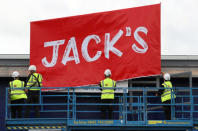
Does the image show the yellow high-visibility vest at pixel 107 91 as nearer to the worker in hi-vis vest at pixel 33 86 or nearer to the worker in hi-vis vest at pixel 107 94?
the worker in hi-vis vest at pixel 107 94

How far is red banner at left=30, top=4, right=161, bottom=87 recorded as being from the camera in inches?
725

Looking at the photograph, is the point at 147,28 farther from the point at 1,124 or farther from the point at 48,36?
the point at 1,124

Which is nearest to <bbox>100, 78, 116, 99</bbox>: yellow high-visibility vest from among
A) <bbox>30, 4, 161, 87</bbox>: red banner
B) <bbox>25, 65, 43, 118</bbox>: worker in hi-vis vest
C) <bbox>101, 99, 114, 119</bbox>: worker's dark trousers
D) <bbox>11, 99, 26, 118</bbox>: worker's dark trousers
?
<bbox>101, 99, 114, 119</bbox>: worker's dark trousers

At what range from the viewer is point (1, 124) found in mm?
18406

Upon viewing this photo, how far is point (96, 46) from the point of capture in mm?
18625

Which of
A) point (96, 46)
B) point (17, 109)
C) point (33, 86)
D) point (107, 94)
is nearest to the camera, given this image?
point (107, 94)

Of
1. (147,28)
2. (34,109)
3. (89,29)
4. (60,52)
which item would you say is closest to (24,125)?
(34,109)

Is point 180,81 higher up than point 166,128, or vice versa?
point 180,81

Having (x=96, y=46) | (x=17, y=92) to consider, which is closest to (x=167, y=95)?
(x=96, y=46)

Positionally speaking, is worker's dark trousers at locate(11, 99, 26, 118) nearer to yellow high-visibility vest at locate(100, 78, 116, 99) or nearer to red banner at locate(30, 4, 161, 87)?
red banner at locate(30, 4, 161, 87)

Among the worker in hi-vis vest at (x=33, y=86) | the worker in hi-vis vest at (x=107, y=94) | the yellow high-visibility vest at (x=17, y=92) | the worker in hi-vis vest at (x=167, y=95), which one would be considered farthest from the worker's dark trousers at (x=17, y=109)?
the worker in hi-vis vest at (x=167, y=95)

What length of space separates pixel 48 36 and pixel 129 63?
3857 mm

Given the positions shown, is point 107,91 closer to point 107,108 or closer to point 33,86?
point 107,108

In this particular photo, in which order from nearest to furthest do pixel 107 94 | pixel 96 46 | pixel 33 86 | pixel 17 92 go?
pixel 107 94
pixel 17 92
pixel 33 86
pixel 96 46
